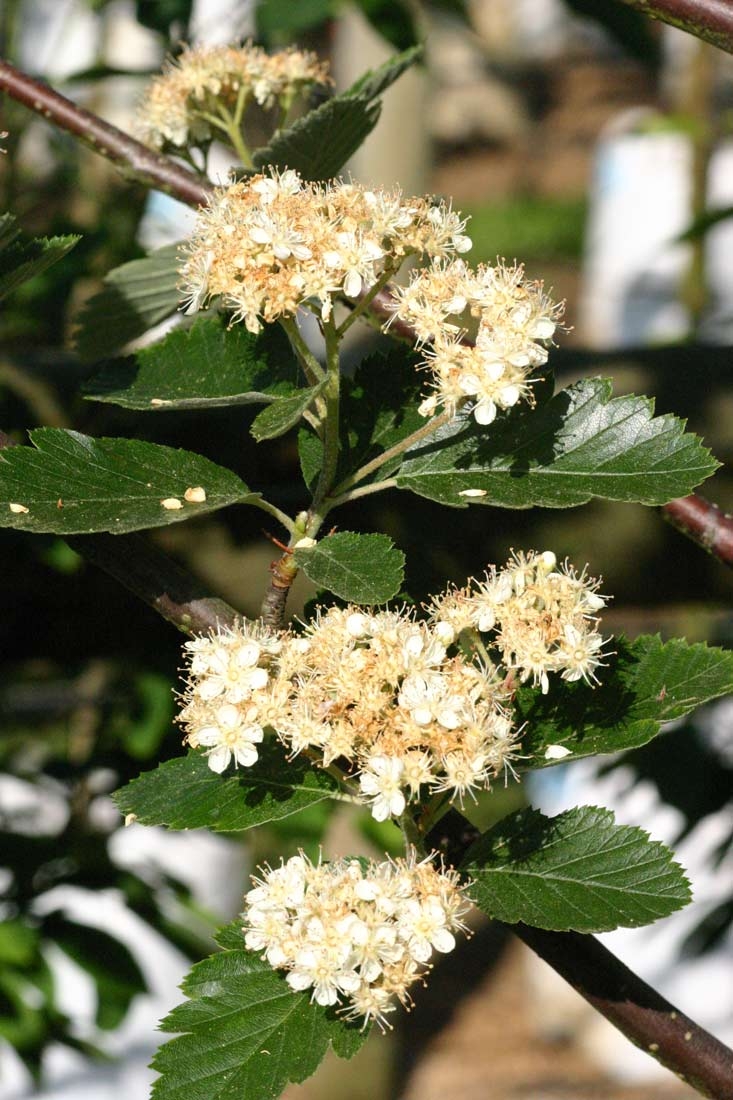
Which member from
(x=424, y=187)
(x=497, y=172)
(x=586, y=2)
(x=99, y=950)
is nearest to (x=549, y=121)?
(x=497, y=172)

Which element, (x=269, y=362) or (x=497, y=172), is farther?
(x=497, y=172)

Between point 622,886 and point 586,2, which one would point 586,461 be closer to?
point 622,886

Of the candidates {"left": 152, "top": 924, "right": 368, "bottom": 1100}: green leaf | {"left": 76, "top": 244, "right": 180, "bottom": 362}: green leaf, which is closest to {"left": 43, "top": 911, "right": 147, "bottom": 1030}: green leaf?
{"left": 76, "top": 244, "right": 180, "bottom": 362}: green leaf

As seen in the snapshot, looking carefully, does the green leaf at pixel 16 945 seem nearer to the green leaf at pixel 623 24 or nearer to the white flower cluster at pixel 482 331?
the white flower cluster at pixel 482 331

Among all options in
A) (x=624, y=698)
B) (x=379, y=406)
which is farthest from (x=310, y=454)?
(x=624, y=698)

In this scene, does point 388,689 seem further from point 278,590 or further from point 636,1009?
point 636,1009

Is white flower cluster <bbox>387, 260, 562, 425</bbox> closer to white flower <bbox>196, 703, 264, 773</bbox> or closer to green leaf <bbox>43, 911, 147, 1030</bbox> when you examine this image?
white flower <bbox>196, 703, 264, 773</bbox>
